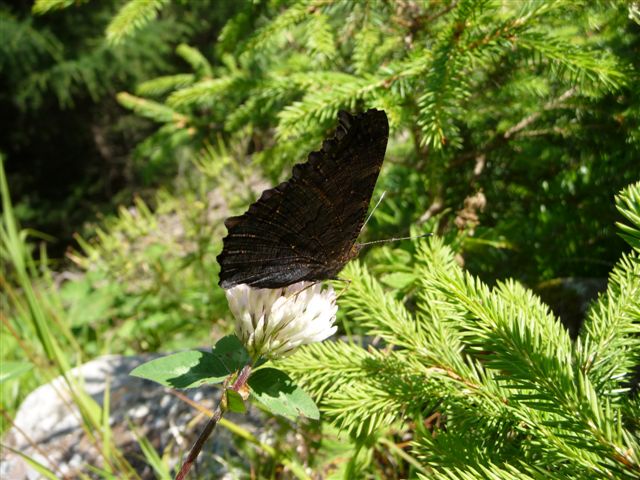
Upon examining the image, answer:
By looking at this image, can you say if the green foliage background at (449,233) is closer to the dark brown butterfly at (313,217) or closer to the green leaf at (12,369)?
the green leaf at (12,369)

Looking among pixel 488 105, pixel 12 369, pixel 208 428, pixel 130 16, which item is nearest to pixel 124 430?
pixel 12 369

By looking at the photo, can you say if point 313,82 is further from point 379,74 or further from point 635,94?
point 635,94

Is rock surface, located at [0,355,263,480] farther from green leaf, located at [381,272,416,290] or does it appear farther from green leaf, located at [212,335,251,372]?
green leaf, located at [381,272,416,290]

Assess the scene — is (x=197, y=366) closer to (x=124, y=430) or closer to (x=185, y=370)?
(x=185, y=370)

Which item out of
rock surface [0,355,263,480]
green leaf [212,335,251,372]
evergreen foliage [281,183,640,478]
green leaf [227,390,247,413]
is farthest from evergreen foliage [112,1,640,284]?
rock surface [0,355,263,480]

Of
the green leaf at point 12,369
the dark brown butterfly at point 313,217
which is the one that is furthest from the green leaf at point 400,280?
the green leaf at point 12,369
